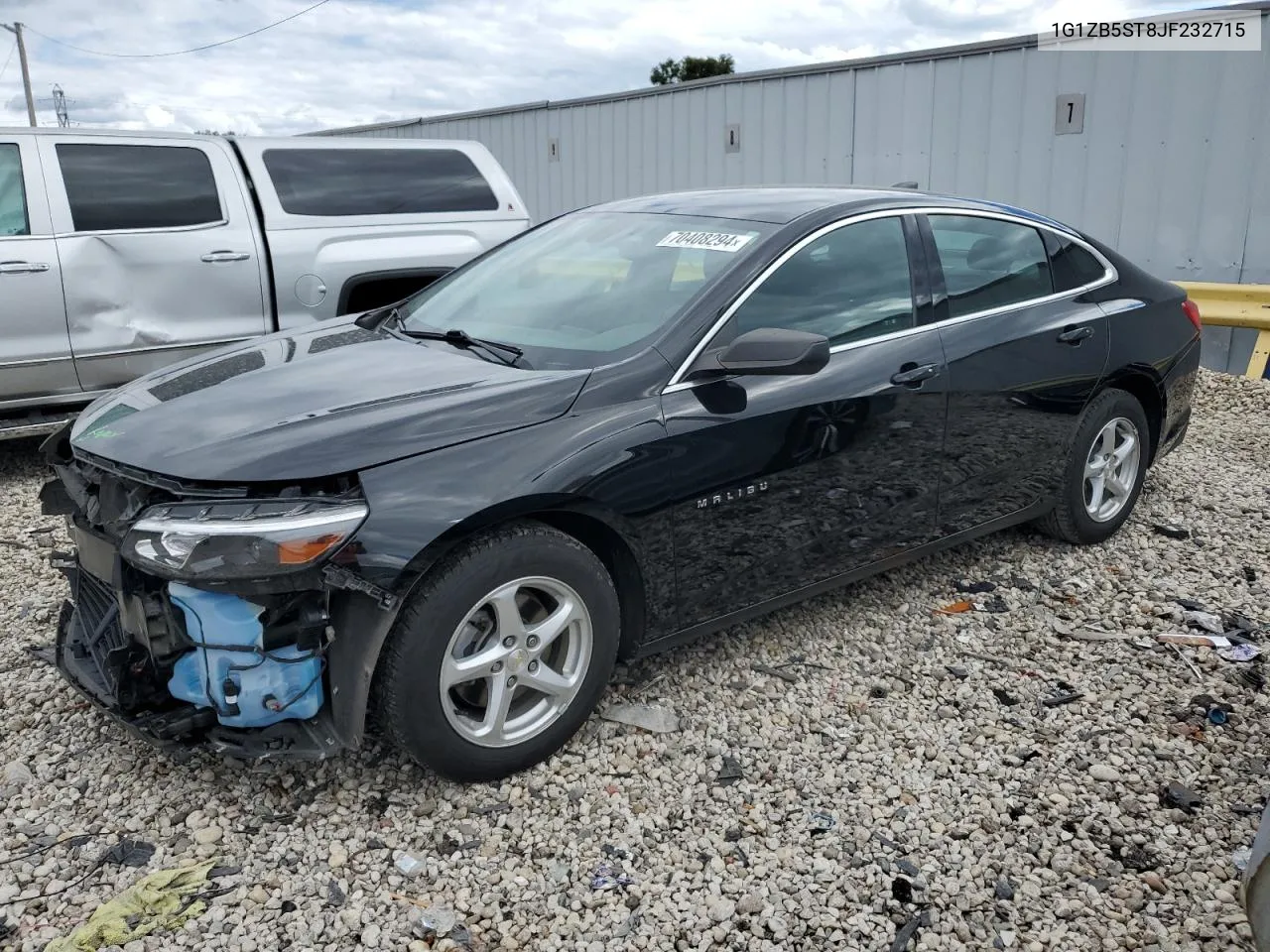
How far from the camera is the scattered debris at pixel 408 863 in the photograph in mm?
2658

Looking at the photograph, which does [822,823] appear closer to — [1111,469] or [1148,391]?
[1111,469]

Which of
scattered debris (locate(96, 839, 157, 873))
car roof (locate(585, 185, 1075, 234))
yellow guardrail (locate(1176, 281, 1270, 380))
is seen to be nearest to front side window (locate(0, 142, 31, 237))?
car roof (locate(585, 185, 1075, 234))

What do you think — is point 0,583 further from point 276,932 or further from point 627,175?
point 627,175

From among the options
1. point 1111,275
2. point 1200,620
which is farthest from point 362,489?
point 1111,275

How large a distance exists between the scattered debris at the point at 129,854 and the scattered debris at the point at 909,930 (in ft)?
5.73

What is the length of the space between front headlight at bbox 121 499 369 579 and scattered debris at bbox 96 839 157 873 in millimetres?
789

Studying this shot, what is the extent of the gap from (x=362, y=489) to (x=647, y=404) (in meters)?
0.90

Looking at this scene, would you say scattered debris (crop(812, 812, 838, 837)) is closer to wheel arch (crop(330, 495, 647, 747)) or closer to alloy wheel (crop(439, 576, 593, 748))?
alloy wheel (crop(439, 576, 593, 748))

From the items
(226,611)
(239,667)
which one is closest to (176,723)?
(239,667)

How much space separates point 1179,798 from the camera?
9.73ft

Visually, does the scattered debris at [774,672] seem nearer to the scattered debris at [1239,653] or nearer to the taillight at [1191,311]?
the scattered debris at [1239,653]

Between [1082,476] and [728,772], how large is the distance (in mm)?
2424

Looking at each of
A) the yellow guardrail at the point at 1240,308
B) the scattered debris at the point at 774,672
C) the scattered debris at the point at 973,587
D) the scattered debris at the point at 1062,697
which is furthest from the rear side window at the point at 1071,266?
the yellow guardrail at the point at 1240,308

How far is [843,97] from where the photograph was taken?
9625 millimetres
